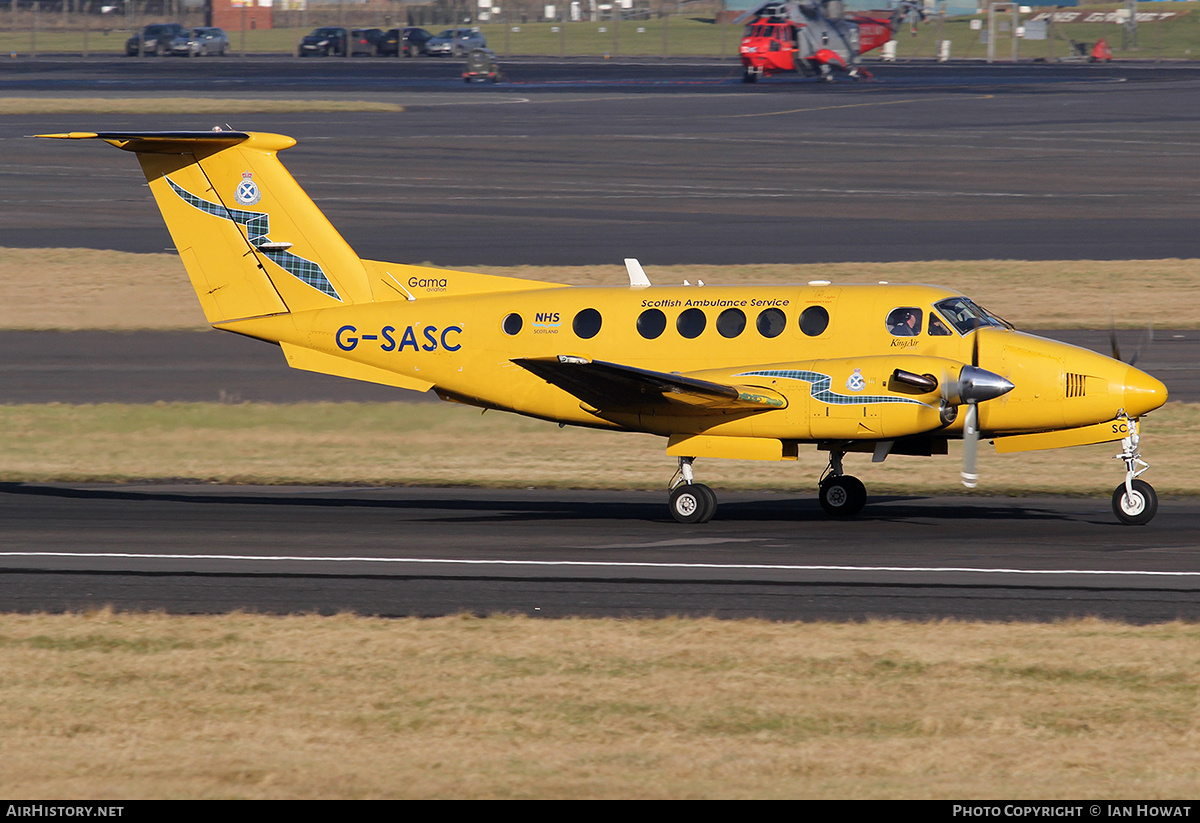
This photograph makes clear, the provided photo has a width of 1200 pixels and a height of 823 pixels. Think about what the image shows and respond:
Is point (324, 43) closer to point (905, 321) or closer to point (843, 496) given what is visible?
point (843, 496)

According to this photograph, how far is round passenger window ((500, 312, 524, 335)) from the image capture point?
19461 mm

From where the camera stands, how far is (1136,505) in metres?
17.8

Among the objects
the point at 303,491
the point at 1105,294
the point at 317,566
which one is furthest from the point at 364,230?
the point at 317,566

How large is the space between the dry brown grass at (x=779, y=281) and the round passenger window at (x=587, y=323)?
1716 cm

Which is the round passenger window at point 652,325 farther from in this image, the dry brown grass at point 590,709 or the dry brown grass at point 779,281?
the dry brown grass at point 779,281

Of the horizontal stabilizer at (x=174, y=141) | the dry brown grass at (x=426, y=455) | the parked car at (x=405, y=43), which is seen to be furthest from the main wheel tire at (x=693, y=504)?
the parked car at (x=405, y=43)

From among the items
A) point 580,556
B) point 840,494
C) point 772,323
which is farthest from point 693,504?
point 772,323

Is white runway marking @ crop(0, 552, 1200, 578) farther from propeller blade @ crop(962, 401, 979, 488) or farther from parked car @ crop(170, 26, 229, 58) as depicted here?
parked car @ crop(170, 26, 229, 58)

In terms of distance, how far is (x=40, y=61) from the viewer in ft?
349

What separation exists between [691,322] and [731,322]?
1.76 feet

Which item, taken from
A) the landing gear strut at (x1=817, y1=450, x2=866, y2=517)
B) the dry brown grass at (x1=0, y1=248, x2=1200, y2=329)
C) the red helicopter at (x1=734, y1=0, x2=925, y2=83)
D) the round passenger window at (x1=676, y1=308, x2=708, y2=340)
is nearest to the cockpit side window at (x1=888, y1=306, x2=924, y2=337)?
the landing gear strut at (x1=817, y1=450, x2=866, y2=517)

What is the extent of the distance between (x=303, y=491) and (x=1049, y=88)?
236 feet

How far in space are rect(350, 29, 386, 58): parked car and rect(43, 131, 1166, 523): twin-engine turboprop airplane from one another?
323 ft

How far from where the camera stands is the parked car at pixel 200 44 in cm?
11350
